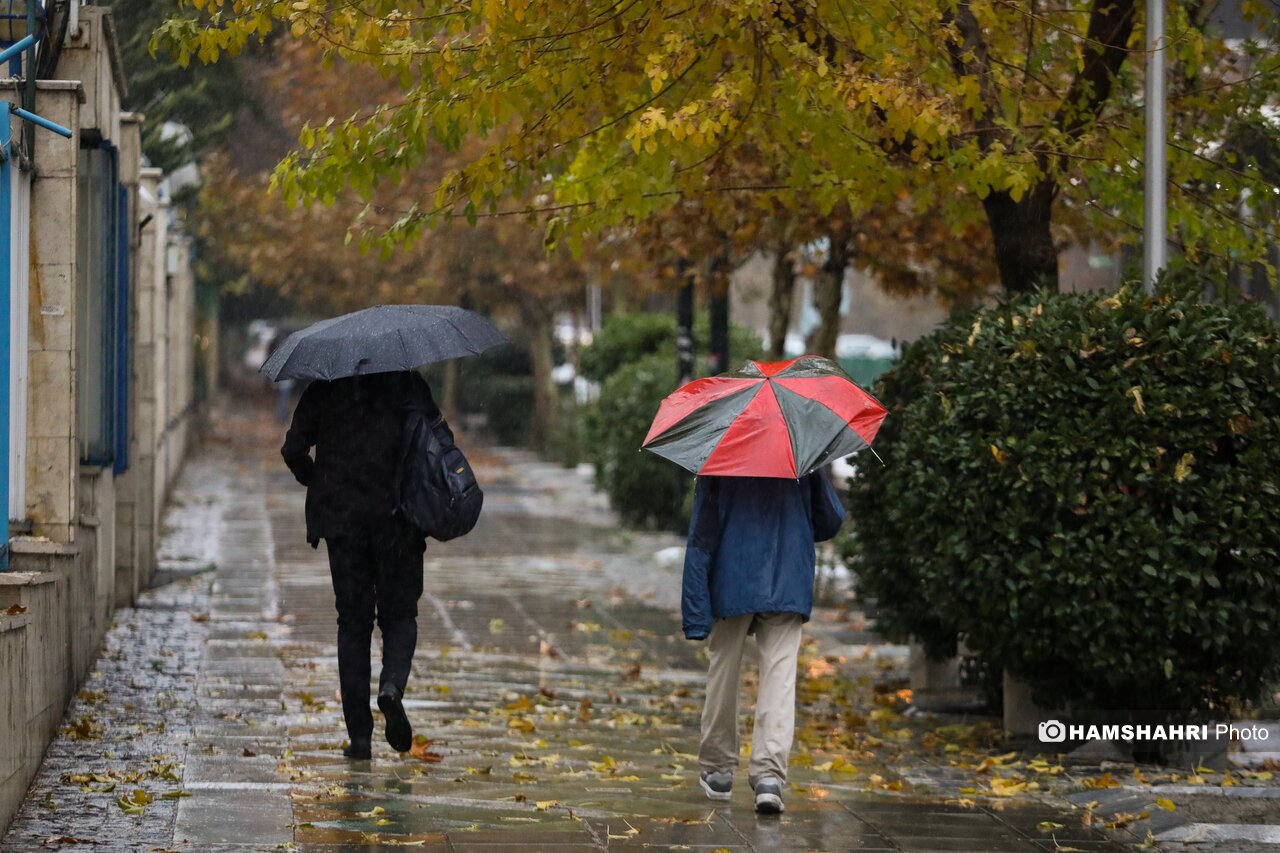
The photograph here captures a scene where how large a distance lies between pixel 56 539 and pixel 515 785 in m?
2.35

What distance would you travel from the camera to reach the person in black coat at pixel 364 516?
7.53 metres

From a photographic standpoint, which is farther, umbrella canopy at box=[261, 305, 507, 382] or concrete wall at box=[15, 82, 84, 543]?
concrete wall at box=[15, 82, 84, 543]

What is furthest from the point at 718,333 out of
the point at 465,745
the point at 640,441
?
the point at 465,745

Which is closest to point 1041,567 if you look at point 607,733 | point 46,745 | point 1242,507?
point 1242,507

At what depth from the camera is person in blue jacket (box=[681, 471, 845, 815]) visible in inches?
283

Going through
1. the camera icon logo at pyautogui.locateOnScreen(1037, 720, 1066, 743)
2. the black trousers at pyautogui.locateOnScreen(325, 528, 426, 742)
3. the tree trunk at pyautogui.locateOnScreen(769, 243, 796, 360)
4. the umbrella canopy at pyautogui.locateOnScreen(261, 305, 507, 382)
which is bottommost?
the camera icon logo at pyautogui.locateOnScreen(1037, 720, 1066, 743)

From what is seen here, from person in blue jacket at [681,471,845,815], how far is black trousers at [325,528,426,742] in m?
1.24

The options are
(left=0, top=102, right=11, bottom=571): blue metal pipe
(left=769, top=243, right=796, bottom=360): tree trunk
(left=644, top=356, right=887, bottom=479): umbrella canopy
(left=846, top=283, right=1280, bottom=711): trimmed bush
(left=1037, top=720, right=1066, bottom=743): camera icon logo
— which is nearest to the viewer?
(left=644, top=356, right=887, bottom=479): umbrella canopy

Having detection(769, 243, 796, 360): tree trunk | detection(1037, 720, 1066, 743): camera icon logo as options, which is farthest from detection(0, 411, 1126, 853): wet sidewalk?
detection(769, 243, 796, 360): tree trunk

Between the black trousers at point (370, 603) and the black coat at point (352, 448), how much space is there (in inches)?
3.5

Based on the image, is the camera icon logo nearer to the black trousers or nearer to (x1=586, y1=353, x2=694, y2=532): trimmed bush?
the black trousers

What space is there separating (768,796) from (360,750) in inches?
71.7

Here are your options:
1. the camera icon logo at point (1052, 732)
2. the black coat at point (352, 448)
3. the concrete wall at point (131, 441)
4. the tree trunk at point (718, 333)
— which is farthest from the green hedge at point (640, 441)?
the black coat at point (352, 448)

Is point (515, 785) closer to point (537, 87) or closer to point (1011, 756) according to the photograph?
point (1011, 756)
